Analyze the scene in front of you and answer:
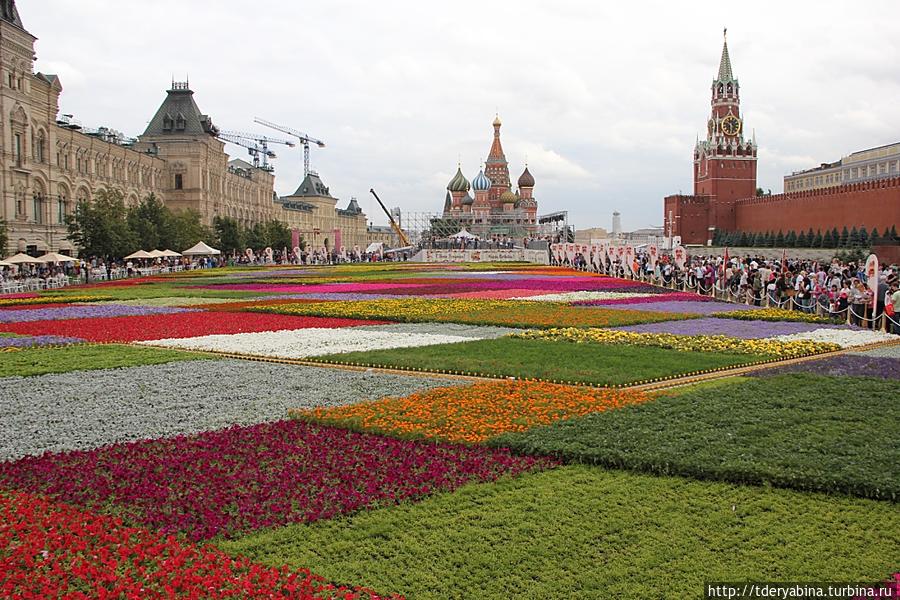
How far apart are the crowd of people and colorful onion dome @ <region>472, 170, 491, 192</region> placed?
254 ft

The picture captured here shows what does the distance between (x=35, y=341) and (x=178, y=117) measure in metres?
62.9

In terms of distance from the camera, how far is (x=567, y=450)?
8.56 meters

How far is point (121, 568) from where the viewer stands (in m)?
5.93

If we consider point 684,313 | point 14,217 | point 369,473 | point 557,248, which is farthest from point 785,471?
point 557,248

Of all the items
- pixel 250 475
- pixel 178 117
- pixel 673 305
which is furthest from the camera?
pixel 178 117

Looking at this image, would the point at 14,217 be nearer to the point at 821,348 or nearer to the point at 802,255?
the point at 821,348

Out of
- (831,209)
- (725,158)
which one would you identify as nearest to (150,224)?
(831,209)

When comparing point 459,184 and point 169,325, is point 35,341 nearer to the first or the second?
point 169,325

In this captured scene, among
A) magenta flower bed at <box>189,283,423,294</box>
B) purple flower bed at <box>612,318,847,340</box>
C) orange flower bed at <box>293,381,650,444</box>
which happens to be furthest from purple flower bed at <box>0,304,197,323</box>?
orange flower bed at <box>293,381,650,444</box>

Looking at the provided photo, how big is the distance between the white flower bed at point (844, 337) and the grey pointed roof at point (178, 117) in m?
66.4

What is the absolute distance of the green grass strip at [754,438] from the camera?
776cm

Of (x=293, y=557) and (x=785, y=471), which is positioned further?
(x=785, y=471)

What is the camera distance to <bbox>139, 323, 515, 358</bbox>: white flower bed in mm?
15743

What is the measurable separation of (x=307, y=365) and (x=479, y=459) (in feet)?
21.2
